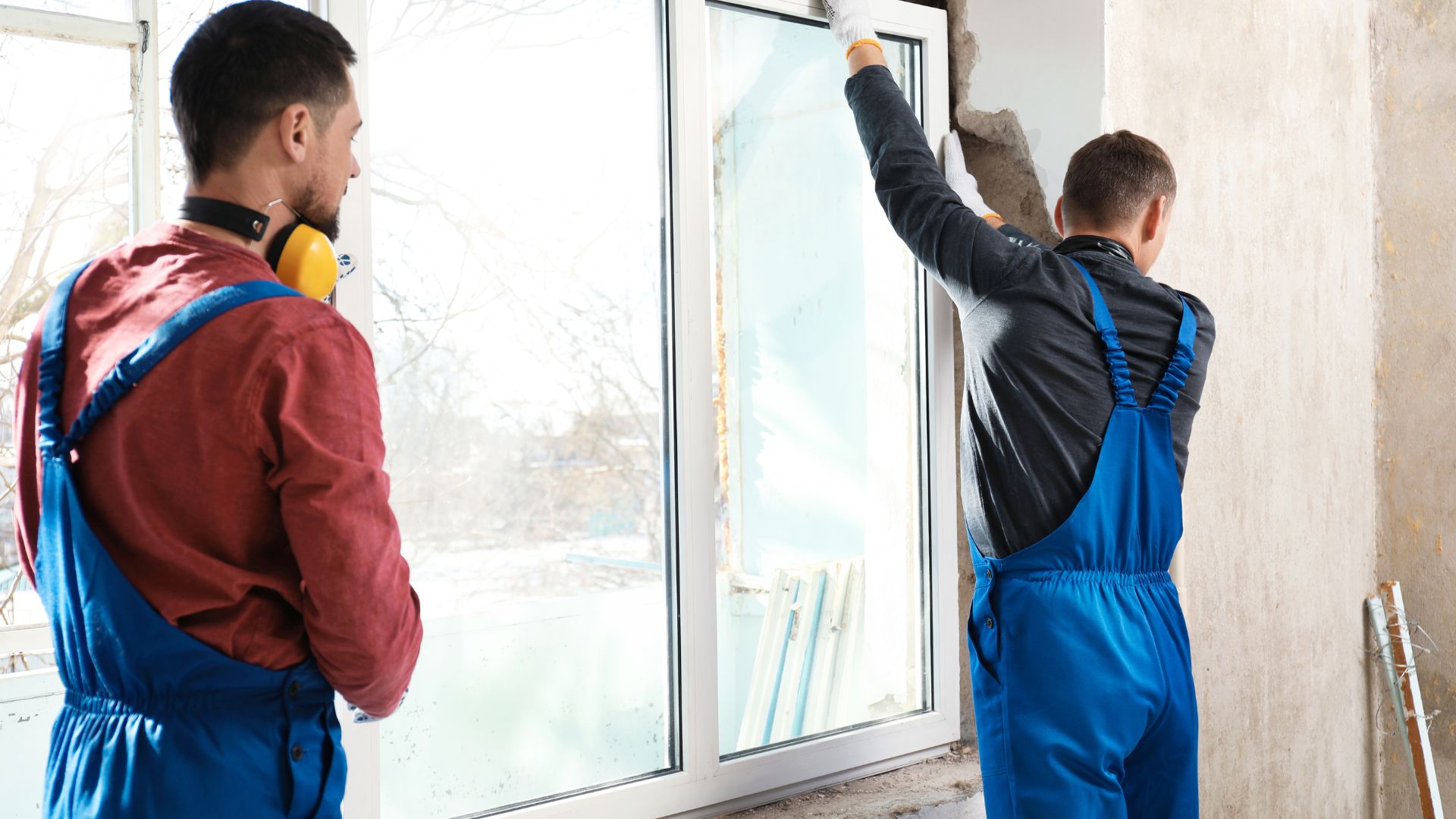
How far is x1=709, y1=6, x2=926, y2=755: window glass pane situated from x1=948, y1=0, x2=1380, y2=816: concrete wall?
359 mm

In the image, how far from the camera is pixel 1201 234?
2.48 meters

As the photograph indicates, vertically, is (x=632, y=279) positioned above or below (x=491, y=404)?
above

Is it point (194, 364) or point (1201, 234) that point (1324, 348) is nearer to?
point (1201, 234)

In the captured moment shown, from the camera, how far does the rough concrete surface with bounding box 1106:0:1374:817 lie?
8.07ft

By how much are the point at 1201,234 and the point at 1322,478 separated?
92 centimetres

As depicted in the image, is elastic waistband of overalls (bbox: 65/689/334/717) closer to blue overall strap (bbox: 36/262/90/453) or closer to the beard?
blue overall strap (bbox: 36/262/90/453)

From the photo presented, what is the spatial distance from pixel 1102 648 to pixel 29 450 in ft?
4.82

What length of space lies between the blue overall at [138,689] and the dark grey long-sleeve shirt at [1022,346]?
3.65 ft

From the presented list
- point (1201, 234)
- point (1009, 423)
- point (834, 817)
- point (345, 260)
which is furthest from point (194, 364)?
point (1201, 234)

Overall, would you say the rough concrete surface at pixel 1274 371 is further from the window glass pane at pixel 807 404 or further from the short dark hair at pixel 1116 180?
the window glass pane at pixel 807 404

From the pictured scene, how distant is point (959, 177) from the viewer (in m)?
2.21

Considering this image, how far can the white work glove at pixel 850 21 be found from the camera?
1997 millimetres

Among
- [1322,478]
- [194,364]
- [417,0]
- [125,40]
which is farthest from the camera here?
[1322,478]

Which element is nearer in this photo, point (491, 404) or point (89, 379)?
point (89, 379)
